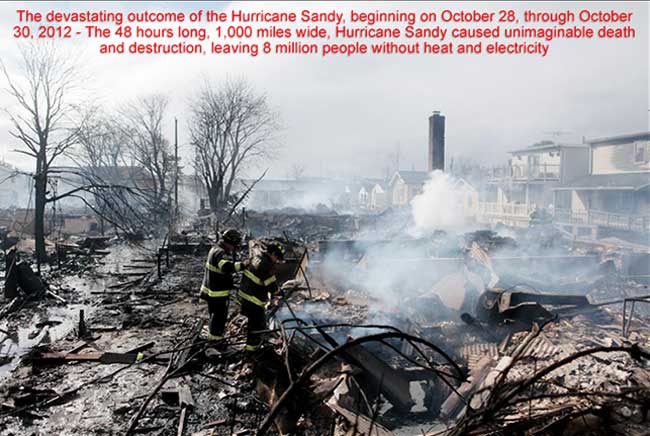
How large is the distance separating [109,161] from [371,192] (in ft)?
146

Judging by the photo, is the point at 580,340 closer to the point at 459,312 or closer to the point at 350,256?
the point at 459,312

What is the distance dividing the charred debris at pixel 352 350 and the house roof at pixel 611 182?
1881 centimetres

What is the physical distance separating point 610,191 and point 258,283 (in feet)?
116

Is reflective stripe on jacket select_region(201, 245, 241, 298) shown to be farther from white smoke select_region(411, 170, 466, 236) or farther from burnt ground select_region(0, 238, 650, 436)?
white smoke select_region(411, 170, 466, 236)

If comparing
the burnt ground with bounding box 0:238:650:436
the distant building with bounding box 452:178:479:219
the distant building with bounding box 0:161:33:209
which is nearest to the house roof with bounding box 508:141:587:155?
the distant building with bounding box 452:178:479:219

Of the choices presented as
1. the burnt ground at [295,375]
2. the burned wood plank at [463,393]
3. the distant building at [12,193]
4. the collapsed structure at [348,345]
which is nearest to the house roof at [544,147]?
the collapsed structure at [348,345]

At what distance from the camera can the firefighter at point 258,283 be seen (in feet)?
21.5

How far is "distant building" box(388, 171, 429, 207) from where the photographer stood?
197 feet

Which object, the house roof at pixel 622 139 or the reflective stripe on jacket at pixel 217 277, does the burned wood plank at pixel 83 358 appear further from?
the house roof at pixel 622 139

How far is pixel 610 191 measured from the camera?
108 feet

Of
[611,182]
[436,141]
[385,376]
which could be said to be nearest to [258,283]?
[385,376]

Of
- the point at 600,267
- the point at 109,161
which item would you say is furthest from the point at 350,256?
the point at 109,161

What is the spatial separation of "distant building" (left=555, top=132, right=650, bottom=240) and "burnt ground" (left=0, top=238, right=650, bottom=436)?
2132cm

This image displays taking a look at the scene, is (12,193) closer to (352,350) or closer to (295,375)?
(352,350)
